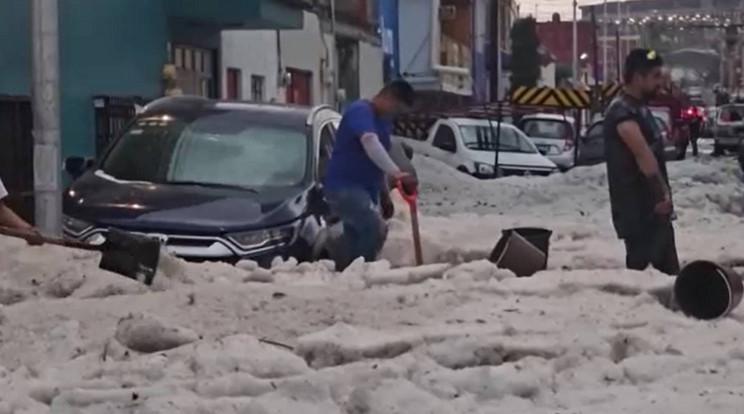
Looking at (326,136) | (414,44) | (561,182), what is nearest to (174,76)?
(561,182)

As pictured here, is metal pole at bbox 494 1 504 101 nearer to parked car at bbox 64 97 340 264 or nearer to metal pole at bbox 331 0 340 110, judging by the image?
Answer: metal pole at bbox 331 0 340 110

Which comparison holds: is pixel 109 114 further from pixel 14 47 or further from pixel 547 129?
pixel 547 129

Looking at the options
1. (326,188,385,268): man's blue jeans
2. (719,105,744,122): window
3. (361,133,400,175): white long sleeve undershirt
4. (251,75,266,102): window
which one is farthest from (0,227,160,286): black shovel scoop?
(719,105,744,122): window

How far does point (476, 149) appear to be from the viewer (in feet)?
105

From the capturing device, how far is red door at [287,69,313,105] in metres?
34.3

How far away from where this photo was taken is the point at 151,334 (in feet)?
24.6

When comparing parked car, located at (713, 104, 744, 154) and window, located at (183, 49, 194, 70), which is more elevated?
window, located at (183, 49, 194, 70)

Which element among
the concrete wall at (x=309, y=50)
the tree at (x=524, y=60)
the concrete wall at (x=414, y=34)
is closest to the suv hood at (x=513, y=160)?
the concrete wall at (x=309, y=50)

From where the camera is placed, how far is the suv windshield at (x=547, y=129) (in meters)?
39.8

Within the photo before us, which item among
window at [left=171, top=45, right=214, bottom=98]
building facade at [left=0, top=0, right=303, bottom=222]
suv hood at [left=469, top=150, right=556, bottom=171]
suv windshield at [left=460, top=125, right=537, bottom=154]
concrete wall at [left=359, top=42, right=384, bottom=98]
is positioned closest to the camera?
building facade at [left=0, top=0, right=303, bottom=222]

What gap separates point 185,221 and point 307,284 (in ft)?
9.27

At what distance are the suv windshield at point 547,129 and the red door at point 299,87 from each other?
599cm

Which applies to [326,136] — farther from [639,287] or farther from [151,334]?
[151,334]

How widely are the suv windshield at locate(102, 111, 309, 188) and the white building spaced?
1448 cm
